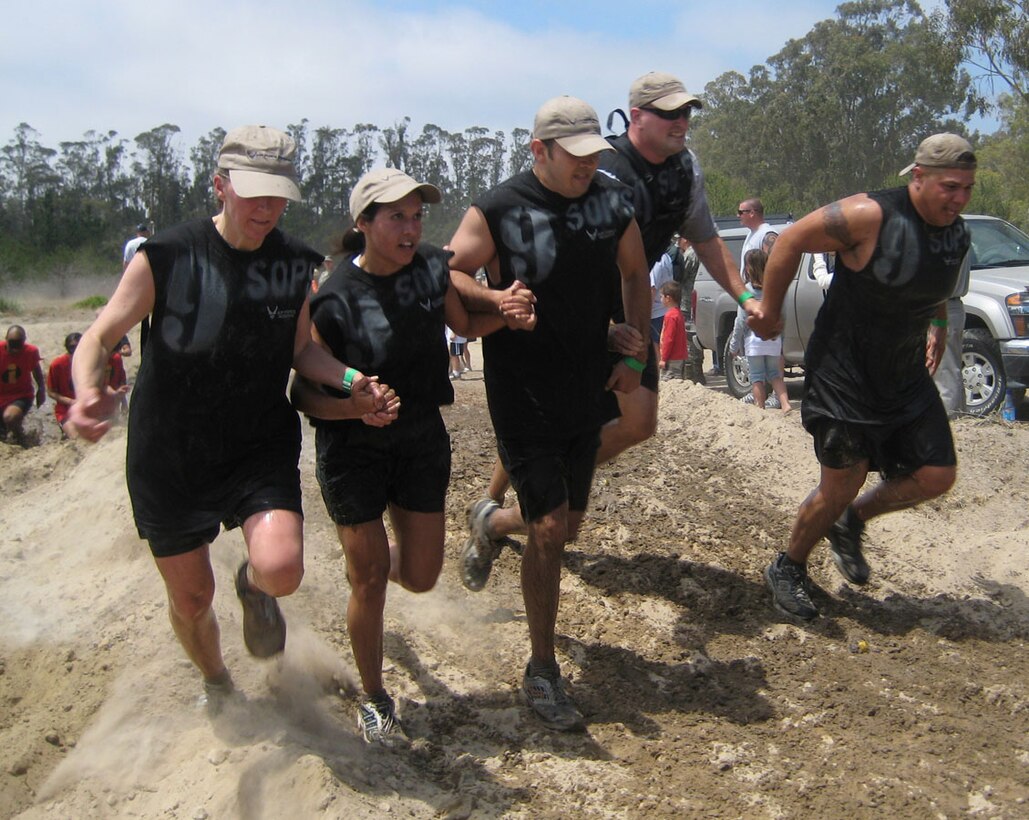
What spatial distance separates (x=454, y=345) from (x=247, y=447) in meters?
12.1

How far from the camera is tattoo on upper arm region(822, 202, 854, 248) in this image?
475 cm

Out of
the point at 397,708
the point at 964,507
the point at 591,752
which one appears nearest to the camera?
the point at 591,752

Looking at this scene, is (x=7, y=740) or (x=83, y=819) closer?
(x=83, y=819)

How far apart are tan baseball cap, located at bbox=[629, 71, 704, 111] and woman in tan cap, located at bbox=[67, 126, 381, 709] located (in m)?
1.85

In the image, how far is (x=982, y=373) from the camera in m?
10.5

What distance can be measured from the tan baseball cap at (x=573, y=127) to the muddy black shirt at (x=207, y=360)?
102 centimetres

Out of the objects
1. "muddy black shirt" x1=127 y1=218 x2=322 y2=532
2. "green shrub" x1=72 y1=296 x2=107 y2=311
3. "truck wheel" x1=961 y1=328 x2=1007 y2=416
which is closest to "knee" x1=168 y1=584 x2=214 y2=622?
"muddy black shirt" x1=127 y1=218 x2=322 y2=532

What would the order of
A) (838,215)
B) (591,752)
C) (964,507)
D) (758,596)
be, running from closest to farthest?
(591,752) → (838,215) → (758,596) → (964,507)

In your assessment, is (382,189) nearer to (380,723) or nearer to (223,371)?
(223,371)

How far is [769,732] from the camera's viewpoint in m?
4.32

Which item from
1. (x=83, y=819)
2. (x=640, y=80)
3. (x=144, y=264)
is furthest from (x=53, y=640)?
(x=640, y=80)

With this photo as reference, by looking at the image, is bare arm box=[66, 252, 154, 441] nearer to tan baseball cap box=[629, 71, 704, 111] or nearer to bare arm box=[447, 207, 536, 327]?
bare arm box=[447, 207, 536, 327]

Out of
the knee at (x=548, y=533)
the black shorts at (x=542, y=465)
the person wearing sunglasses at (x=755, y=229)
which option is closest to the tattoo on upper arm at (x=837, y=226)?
the black shorts at (x=542, y=465)

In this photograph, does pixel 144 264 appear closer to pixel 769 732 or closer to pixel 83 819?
pixel 83 819
